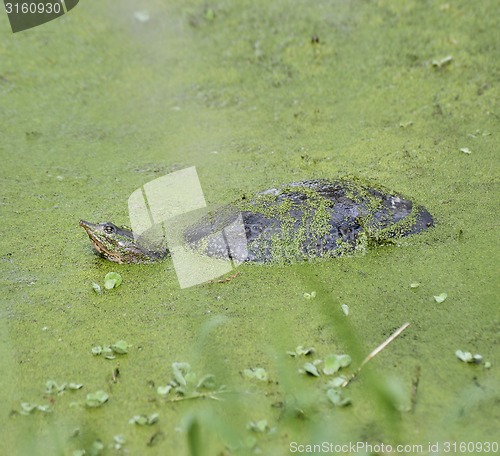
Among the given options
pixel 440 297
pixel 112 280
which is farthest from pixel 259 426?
pixel 112 280

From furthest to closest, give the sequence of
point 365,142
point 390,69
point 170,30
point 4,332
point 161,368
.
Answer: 1. point 170,30
2. point 390,69
3. point 365,142
4. point 4,332
5. point 161,368

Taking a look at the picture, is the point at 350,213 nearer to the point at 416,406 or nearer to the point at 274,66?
the point at 416,406

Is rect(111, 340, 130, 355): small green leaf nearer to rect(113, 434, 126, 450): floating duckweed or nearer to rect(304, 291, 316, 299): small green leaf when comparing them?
rect(113, 434, 126, 450): floating duckweed

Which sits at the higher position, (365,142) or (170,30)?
(170,30)

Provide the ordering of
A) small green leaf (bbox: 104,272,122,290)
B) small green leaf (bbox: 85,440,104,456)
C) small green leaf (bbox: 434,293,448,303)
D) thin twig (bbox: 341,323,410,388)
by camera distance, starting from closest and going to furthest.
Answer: small green leaf (bbox: 85,440,104,456) < thin twig (bbox: 341,323,410,388) < small green leaf (bbox: 434,293,448,303) < small green leaf (bbox: 104,272,122,290)

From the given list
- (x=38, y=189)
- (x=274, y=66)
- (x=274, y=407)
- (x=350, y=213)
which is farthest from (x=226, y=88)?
(x=274, y=407)

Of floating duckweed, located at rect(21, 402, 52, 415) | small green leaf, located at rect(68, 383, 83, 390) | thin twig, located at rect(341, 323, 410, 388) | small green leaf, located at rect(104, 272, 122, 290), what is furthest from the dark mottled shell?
floating duckweed, located at rect(21, 402, 52, 415)

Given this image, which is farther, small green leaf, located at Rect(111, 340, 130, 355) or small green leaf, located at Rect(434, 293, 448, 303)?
small green leaf, located at Rect(434, 293, 448, 303)
